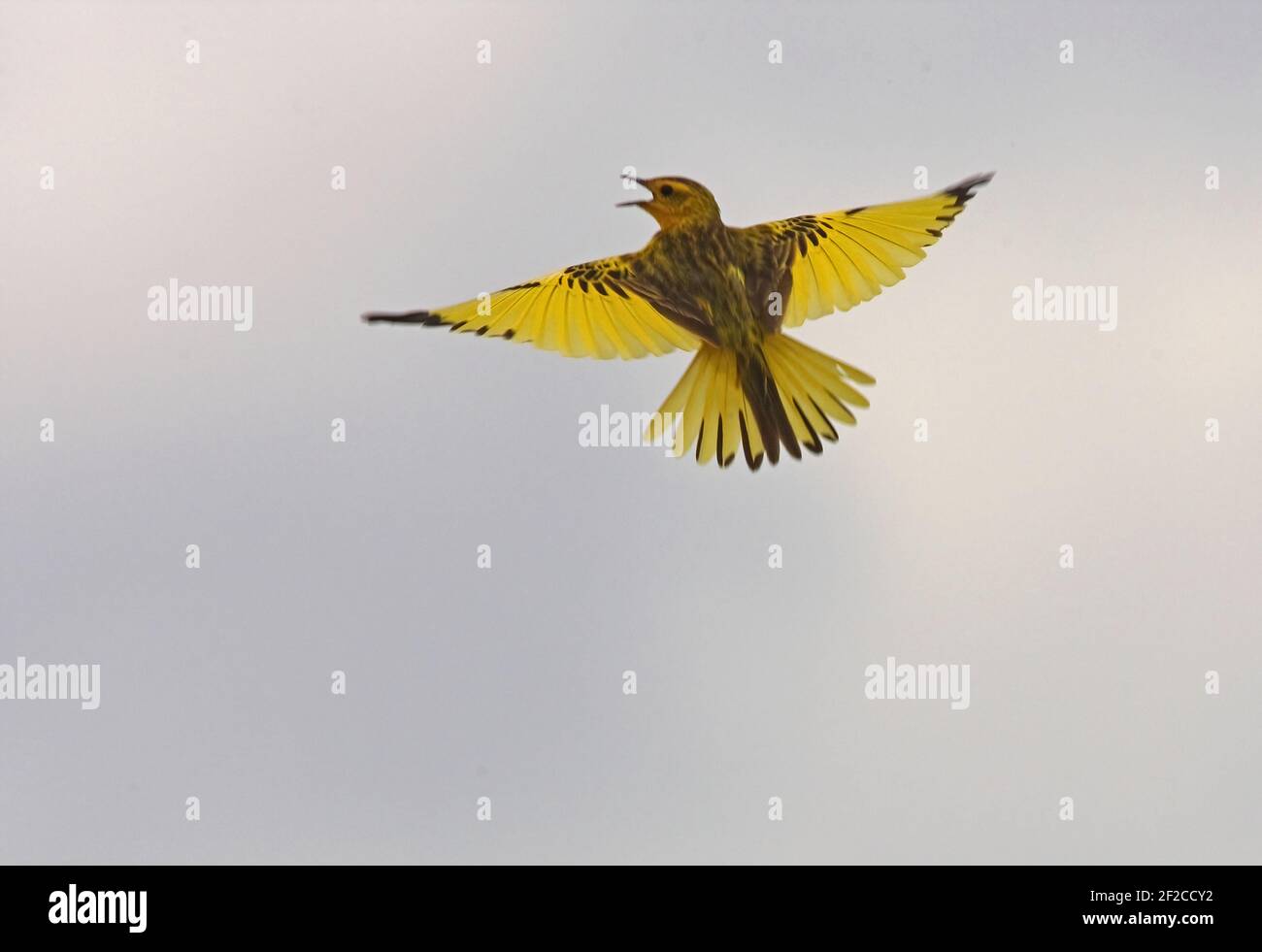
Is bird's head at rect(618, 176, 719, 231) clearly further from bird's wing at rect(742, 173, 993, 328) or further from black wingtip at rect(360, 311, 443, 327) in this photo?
black wingtip at rect(360, 311, 443, 327)

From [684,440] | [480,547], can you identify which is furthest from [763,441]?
[480,547]

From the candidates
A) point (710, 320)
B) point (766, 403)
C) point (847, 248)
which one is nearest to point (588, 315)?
point (710, 320)

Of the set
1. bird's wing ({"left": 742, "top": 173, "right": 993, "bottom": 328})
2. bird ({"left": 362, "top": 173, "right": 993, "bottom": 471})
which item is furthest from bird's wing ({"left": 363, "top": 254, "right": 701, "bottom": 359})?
bird's wing ({"left": 742, "top": 173, "right": 993, "bottom": 328})

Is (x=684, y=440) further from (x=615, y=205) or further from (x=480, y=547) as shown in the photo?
(x=480, y=547)

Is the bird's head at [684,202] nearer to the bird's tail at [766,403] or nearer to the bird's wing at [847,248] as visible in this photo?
the bird's wing at [847,248]

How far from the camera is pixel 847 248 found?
1172 centimetres

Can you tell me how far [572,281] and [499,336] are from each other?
567 millimetres

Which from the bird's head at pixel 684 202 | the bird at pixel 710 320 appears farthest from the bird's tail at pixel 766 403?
the bird's head at pixel 684 202

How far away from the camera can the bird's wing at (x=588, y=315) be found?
11.4 meters

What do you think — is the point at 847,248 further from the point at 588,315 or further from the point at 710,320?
the point at 588,315

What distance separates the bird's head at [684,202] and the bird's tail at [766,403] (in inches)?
33.7
